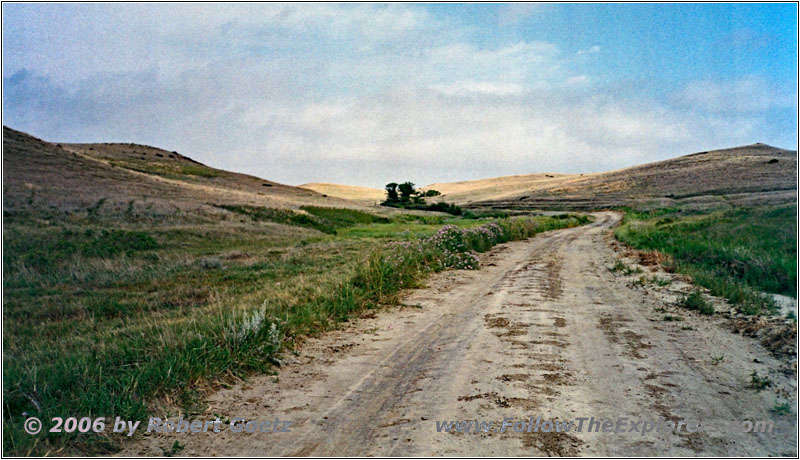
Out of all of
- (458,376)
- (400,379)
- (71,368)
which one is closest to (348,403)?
(400,379)

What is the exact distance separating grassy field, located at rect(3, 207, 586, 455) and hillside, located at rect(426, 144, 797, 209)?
59.8 meters

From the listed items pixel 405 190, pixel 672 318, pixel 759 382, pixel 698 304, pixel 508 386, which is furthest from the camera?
pixel 405 190

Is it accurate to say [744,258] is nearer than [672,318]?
No

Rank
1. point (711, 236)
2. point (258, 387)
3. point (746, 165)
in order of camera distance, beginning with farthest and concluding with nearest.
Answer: point (746, 165) → point (711, 236) → point (258, 387)

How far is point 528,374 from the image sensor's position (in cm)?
585

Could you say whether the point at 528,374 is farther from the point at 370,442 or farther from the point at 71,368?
the point at 71,368

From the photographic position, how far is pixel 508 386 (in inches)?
215

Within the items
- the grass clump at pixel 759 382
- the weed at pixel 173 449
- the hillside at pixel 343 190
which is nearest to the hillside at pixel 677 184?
the hillside at pixel 343 190

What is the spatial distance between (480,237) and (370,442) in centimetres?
1792

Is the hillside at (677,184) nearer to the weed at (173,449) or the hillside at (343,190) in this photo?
the hillside at (343,190)

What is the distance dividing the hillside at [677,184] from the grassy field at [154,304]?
A: 59807mm

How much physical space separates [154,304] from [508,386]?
8737mm

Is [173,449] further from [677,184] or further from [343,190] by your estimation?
[343,190]

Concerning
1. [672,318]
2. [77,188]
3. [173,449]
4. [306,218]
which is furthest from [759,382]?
[77,188]
